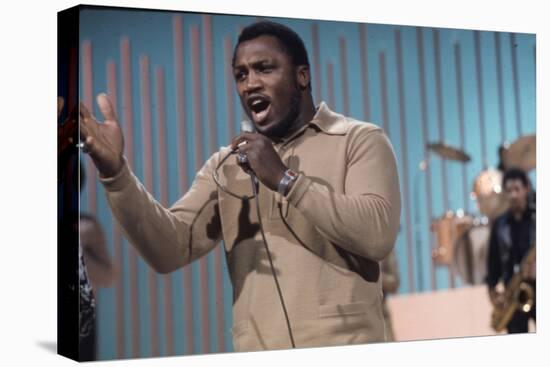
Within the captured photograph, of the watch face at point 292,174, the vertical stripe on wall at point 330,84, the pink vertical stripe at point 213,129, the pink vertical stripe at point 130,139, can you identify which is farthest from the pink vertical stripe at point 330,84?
the pink vertical stripe at point 130,139

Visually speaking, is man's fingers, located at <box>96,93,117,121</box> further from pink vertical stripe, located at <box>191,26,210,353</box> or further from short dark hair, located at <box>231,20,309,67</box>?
short dark hair, located at <box>231,20,309,67</box>

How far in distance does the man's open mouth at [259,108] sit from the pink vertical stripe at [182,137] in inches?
16.0

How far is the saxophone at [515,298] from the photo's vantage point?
328 inches

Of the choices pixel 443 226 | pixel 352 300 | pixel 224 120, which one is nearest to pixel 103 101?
pixel 224 120

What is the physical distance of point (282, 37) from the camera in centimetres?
755

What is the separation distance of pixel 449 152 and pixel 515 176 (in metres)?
0.54

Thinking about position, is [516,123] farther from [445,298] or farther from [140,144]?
[140,144]

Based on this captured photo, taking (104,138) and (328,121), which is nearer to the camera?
(104,138)

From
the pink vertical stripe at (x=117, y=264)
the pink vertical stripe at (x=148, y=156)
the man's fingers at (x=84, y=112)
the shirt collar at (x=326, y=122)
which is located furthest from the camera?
the shirt collar at (x=326, y=122)

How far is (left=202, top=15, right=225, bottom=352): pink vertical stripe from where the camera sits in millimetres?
7395

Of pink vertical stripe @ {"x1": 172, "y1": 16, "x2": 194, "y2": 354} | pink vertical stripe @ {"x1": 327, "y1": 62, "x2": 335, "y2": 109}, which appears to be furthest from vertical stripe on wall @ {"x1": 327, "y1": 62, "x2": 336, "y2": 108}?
pink vertical stripe @ {"x1": 172, "y1": 16, "x2": 194, "y2": 354}

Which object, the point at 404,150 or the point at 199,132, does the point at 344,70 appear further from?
the point at 199,132

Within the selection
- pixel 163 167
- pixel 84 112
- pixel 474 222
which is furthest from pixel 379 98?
pixel 84 112

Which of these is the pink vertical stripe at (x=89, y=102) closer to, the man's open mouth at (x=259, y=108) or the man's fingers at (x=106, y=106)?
the man's fingers at (x=106, y=106)
